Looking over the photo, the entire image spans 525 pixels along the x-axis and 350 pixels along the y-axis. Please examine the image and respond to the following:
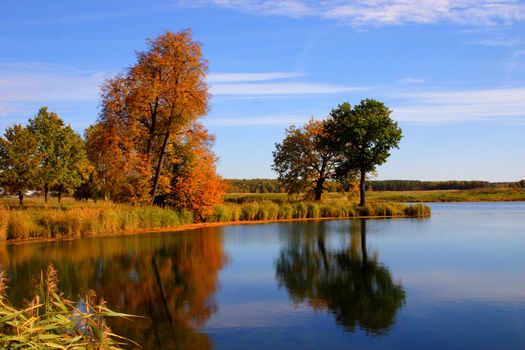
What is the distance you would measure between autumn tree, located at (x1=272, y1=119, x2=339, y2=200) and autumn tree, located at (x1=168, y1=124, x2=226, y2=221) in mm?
13030

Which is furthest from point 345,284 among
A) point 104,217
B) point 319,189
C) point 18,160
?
point 18,160

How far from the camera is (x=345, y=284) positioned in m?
12.4

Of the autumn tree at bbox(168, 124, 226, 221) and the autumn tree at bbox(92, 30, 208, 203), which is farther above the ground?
the autumn tree at bbox(92, 30, 208, 203)

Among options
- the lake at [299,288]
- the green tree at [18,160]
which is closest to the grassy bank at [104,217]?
the lake at [299,288]

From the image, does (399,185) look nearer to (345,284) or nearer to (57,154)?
(57,154)

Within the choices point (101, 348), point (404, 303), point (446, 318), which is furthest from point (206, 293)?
point (101, 348)

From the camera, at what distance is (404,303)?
1044 cm

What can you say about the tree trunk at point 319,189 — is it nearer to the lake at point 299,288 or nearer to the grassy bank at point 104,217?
the grassy bank at point 104,217

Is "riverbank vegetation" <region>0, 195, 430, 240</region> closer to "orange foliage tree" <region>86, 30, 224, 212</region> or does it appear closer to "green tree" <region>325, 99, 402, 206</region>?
"orange foliage tree" <region>86, 30, 224, 212</region>

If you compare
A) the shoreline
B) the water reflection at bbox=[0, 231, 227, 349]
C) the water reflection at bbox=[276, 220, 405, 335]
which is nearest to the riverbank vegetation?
the shoreline

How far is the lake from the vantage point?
27.3 ft

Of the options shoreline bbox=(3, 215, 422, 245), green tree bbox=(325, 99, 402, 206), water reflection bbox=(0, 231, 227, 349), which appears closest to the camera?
water reflection bbox=(0, 231, 227, 349)

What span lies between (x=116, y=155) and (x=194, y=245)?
11.3 meters

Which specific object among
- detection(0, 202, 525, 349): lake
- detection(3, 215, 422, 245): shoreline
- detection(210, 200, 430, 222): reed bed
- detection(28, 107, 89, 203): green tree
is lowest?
detection(0, 202, 525, 349): lake
